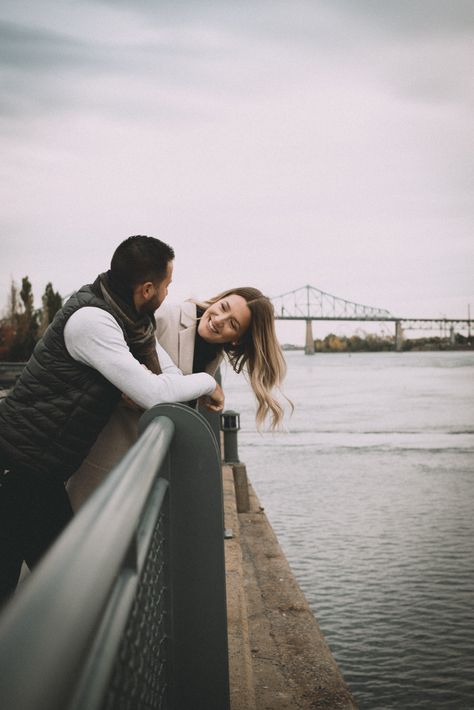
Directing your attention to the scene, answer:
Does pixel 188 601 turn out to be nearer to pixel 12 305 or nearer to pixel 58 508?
pixel 58 508

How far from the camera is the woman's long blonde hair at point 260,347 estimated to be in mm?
2812

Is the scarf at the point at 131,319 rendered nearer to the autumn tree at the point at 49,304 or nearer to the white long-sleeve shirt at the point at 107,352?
the white long-sleeve shirt at the point at 107,352

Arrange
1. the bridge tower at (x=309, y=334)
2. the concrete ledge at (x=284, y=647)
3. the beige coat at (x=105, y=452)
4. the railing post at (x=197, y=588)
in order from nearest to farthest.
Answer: the railing post at (x=197, y=588) < the beige coat at (x=105, y=452) < the concrete ledge at (x=284, y=647) < the bridge tower at (x=309, y=334)

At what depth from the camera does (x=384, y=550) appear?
6.97m

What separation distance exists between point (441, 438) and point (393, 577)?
1094 cm

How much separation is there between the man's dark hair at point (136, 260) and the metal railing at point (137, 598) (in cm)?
71

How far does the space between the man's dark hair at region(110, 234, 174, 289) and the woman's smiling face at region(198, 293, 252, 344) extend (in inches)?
25.3

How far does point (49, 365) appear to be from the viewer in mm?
1987

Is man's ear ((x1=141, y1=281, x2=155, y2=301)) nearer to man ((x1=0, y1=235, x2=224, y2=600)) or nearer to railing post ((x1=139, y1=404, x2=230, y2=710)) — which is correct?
man ((x1=0, y1=235, x2=224, y2=600))

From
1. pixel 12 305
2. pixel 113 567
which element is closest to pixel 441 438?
pixel 113 567

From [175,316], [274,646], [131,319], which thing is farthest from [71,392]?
[274,646]

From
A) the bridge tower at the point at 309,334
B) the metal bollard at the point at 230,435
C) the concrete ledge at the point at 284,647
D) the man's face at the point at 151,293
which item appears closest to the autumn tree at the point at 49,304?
the metal bollard at the point at 230,435

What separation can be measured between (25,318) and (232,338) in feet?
138

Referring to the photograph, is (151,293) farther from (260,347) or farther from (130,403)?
(260,347)
